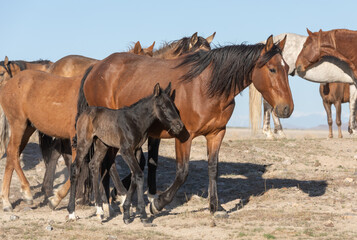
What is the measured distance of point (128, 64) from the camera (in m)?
8.16

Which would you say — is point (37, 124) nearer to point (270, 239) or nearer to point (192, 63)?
point (192, 63)

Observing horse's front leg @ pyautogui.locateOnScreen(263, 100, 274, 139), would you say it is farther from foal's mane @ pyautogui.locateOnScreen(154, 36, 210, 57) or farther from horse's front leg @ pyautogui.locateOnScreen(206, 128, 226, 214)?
horse's front leg @ pyautogui.locateOnScreen(206, 128, 226, 214)

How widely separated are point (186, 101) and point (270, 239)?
7.02 feet

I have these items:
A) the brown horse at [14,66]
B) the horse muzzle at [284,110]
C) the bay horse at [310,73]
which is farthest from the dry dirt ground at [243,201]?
the brown horse at [14,66]

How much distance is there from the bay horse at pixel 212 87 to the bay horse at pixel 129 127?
0.32 meters

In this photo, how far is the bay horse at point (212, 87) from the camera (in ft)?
23.2

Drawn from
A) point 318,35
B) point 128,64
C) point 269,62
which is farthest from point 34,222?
point 318,35

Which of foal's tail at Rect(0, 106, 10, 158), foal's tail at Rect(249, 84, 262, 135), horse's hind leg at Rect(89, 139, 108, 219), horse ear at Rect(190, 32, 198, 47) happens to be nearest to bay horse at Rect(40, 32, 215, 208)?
horse ear at Rect(190, 32, 198, 47)

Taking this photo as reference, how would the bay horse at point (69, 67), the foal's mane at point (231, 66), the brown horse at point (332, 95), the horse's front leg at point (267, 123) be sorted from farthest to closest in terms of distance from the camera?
1. the brown horse at point (332, 95)
2. the horse's front leg at point (267, 123)
3. the bay horse at point (69, 67)
4. the foal's mane at point (231, 66)

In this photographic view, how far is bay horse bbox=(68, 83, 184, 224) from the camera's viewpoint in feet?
23.1

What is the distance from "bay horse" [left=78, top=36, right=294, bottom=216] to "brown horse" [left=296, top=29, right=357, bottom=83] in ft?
6.83

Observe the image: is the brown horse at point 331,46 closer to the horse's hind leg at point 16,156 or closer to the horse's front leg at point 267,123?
the horse's hind leg at point 16,156

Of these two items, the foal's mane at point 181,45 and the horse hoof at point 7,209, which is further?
the foal's mane at point 181,45

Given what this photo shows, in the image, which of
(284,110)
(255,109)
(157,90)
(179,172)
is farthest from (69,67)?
(255,109)
